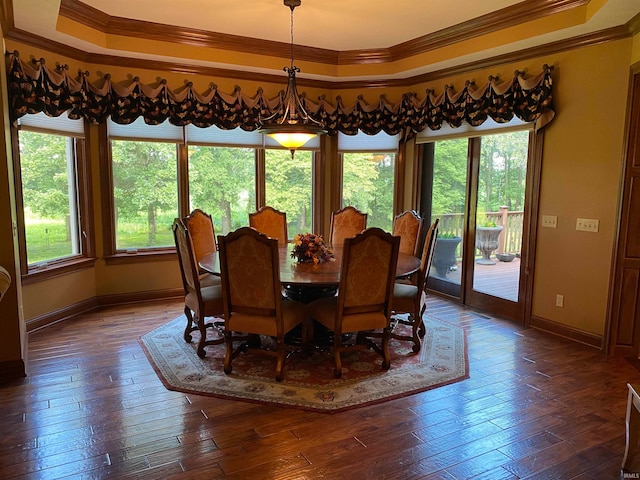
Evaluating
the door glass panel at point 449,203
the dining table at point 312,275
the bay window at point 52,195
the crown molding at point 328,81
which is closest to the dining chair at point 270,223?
the dining table at point 312,275

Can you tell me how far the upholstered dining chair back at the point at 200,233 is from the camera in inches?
169

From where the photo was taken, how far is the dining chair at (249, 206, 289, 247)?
5.02 metres

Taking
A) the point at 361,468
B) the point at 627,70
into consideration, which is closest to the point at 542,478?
the point at 361,468

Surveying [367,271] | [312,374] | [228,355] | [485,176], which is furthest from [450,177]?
[228,355]

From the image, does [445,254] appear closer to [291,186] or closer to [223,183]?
[291,186]

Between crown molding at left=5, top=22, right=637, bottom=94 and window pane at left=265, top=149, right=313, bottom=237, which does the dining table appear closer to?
window pane at left=265, top=149, right=313, bottom=237

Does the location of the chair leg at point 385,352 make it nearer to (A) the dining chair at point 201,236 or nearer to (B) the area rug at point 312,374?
(B) the area rug at point 312,374

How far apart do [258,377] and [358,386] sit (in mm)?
730

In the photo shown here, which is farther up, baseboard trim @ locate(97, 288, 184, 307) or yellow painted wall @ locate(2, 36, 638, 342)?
yellow painted wall @ locate(2, 36, 638, 342)

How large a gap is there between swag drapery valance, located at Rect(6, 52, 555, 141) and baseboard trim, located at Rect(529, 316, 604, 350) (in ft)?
6.10

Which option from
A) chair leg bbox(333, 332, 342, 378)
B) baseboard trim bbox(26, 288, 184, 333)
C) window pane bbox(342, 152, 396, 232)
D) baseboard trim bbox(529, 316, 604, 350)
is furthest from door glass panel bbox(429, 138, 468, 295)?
baseboard trim bbox(26, 288, 184, 333)

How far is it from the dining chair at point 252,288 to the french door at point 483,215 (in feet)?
8.43

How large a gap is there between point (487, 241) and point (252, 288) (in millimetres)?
2969

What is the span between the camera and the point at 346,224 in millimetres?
5082
